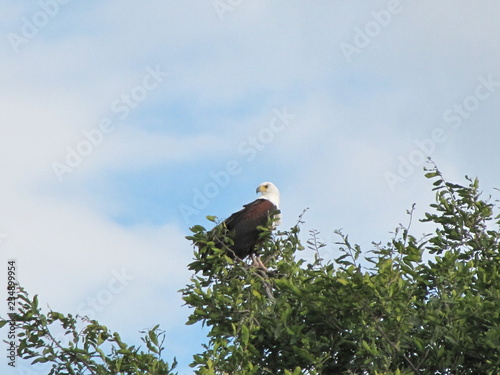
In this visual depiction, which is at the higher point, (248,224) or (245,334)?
(248,224)

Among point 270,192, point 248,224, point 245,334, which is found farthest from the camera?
point 270,192

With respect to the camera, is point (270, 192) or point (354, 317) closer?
point (354, 317)

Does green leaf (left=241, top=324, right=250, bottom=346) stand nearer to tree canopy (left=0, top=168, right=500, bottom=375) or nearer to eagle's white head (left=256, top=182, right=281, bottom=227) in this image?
tree canopy (left=0, top=168, right=500, bottom=375)

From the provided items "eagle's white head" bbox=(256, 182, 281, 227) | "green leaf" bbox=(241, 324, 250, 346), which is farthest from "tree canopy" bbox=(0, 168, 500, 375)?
"eagle's white head" bbox=(256, 182, 281, 227)

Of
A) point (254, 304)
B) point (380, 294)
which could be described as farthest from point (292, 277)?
point (380, 294)

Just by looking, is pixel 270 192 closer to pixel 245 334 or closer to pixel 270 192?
pixel 270 192

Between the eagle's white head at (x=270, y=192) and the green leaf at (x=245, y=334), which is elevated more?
the eagle's white head at (x=270, y=192)

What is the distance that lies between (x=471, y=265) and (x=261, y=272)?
241 cm

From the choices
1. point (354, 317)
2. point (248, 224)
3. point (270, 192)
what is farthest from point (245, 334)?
point (270, 192)

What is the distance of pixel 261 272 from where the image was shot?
8859 mm

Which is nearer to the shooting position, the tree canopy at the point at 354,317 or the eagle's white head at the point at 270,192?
the tree canopy at the point at 354,317

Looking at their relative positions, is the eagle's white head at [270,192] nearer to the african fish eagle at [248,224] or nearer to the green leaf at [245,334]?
the african fish eagle at [248,224]

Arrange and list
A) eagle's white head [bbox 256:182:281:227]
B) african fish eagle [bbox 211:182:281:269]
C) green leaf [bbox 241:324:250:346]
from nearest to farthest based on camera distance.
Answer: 1. green leaf [bbox 241:324:250:346]
2. african fish eagle [bbox 211:182:281:269]
3. eagle's white head [bbox 256:182:281:227]

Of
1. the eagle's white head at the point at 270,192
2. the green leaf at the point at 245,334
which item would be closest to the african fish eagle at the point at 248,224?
the eagle's white head at the point at 270,192
